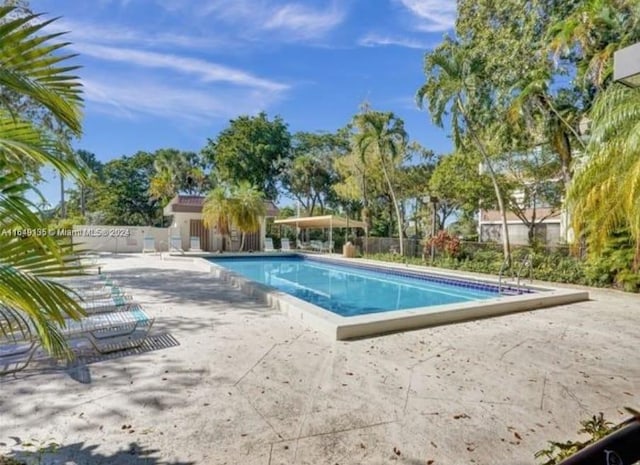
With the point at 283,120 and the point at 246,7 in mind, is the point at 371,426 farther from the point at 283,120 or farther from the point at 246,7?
the point at 283,120

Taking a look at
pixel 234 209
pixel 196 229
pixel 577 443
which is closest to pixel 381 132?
pixel 234 209

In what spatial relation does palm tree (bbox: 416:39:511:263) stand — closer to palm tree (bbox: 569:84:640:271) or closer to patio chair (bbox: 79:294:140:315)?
palm tree (bbox: 569:84:640:271)

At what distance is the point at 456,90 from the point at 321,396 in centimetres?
1381

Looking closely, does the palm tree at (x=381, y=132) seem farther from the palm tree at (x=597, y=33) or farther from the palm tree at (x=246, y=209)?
the palm tree at (x=597, y=33)

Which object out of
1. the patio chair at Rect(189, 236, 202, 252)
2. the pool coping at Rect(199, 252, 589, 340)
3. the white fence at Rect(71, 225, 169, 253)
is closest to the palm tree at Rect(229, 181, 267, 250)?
the patio chair at Rect(189, 236, 202, 252)

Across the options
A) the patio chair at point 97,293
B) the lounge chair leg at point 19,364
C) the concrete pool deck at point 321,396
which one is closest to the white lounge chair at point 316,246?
the patio chair at point 97,293

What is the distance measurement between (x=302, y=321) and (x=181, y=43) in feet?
37.3

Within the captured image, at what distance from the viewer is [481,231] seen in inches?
1172

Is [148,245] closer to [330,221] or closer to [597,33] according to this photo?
[330,221]

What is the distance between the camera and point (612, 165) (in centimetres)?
543

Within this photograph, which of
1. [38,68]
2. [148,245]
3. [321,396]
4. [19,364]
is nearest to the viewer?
[38,68]

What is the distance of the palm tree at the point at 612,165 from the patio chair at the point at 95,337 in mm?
6758

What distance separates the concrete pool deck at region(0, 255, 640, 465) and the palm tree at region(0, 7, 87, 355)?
161cm

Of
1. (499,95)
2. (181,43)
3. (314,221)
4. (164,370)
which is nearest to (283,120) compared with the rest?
(314,221)
